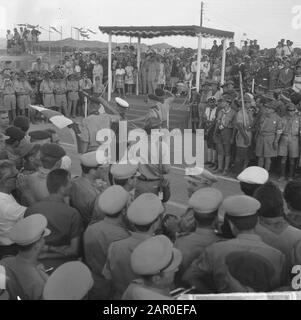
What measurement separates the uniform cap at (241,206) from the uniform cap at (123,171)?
4.51 feet

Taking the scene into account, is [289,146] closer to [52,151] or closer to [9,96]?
[52,151]

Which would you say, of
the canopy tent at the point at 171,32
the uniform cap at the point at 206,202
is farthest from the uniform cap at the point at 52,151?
the canopy tent at the point at 171,32

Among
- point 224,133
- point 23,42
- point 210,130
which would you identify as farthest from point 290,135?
point 23,42

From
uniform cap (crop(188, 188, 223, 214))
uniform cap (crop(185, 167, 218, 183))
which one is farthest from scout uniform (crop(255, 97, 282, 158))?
uniform cap (crop(188, 188, 223, 214))

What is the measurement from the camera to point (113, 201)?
3.44 m

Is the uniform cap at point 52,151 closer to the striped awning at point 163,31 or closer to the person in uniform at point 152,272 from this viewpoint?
the person in uniform at point 152,272

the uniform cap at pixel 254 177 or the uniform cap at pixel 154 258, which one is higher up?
the uniform cap at pixel 254 177

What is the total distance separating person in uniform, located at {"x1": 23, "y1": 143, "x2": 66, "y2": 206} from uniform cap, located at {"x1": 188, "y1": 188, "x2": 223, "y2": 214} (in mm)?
1539

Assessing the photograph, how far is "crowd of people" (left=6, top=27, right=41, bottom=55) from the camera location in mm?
16188

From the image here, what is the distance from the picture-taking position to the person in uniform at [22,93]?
13.5 meters

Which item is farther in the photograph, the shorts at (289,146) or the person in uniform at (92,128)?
the shorts at (289,146)

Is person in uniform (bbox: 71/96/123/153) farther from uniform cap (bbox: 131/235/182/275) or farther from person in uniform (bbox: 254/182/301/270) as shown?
uniform cap (bbox: 131/235/182/275)

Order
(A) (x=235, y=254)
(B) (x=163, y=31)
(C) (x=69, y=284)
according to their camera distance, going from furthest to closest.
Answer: (B) (x=163, y=31) < (A) (x=235, y=254) < (C) (x=69, y=284)

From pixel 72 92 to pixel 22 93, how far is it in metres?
1.66
